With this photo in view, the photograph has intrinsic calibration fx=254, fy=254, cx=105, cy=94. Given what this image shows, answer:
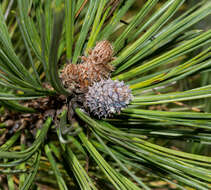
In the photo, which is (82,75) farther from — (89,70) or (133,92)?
(133,92)

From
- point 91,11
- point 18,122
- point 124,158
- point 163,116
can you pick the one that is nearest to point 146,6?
point 91,11

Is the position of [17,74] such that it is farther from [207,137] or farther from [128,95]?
[207,137]

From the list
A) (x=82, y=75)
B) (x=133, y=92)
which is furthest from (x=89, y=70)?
(x=133, y=92)

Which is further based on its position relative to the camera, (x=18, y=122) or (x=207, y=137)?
(x=18, y=122)

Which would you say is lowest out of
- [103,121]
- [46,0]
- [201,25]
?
[103,121]
